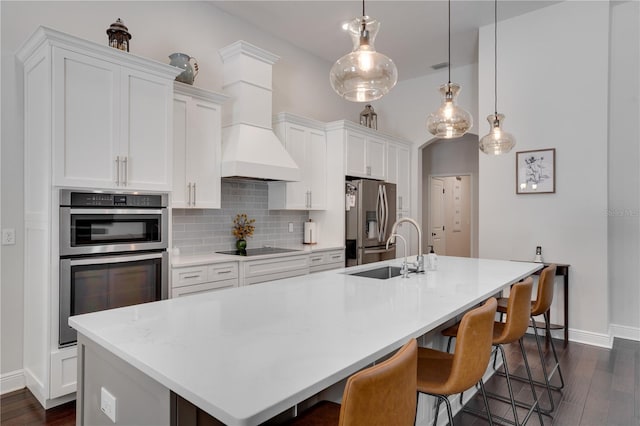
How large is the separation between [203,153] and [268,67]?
50.9 inches

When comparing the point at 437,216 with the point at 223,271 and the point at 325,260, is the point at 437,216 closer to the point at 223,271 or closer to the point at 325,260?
the point at 325,260

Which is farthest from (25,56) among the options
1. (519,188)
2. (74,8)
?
(519,188)

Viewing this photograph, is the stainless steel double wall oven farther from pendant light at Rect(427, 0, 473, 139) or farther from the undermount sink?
pendant light at Rect(427, 0, 473, 139)

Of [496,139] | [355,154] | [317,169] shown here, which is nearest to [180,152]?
[317,169]

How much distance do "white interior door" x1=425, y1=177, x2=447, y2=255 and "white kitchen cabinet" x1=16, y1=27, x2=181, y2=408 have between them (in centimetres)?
571

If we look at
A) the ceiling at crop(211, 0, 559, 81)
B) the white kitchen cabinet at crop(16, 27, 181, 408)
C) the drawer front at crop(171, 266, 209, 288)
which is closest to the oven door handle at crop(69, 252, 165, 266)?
→ the white kitchen cabinet at crop(16, 27, 181, 408)

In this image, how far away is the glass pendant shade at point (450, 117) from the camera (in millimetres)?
2783

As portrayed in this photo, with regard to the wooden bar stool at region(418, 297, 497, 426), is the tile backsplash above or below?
above

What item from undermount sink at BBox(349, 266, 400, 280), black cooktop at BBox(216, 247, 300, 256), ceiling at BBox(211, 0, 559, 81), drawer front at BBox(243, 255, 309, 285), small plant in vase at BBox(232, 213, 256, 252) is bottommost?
drawer front at BBox(243, 255, 309, 285)

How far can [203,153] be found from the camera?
3537mm

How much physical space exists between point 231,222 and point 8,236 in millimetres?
1914

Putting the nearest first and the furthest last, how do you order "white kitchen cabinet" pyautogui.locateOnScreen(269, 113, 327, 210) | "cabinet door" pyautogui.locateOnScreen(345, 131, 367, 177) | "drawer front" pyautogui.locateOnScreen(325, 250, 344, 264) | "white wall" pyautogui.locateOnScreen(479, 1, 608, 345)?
"white wall" pyautogui.locateOnScreen(479, 1, 608, 345), "white kitchen cabinet" pyautogui.locateOnScreen(269, 113, 327, 210), "drawer front" pyautogui.locateOnScreen(325, 250, 344, 264), "cabinet door" pyautogui.locateOnScreen(345, 131, 367, 177)

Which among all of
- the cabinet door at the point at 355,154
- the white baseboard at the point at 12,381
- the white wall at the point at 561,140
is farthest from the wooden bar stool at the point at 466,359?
the cabinet door at the point at 355,154

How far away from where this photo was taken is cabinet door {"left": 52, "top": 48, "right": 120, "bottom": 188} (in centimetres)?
247
